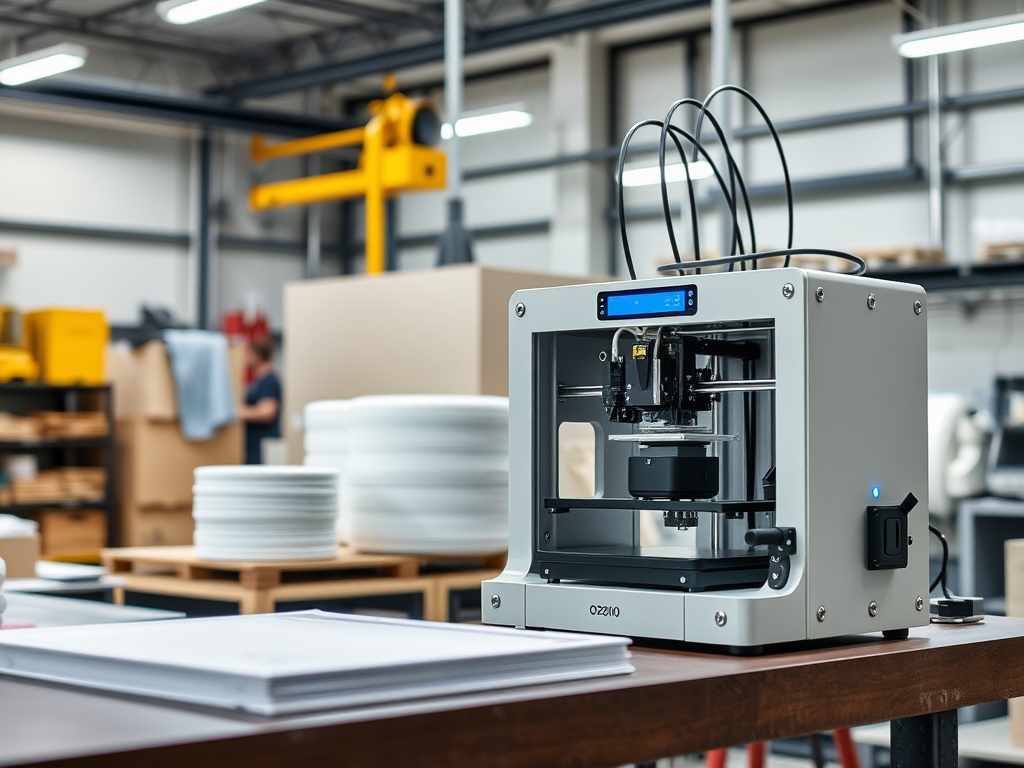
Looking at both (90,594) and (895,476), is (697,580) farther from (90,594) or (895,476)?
(90,594)

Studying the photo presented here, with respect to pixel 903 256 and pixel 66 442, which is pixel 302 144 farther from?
pixel 903 256

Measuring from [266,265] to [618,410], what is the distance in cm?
1340

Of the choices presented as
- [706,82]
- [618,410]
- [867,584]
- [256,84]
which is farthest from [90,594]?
[256,84]

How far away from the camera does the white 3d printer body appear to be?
5.13 ft

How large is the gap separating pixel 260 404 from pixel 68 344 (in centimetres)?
167

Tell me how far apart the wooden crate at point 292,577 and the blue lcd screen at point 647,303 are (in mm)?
2277

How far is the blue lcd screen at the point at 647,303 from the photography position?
1617 mm

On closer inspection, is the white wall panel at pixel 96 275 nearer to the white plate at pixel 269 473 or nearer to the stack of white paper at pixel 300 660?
the white plate at pixel 269 473

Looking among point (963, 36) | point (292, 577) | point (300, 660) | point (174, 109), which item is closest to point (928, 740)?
point (300, 660)

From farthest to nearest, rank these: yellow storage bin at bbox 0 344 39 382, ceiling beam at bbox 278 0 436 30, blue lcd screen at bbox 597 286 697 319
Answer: ceiling beam at bbox 278 0 436 30
yellow storage bin at bbox 0 344 39 382
blue lcd screen at bbox 597 286 697 319

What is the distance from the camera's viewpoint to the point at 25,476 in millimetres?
9562

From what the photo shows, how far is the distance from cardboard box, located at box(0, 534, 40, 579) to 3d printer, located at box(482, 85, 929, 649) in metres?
1.96

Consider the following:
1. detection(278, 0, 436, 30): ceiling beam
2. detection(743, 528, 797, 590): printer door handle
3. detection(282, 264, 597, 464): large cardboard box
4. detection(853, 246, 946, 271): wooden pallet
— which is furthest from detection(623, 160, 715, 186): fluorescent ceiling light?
detection(743, 528, 797, 590): printer door handle

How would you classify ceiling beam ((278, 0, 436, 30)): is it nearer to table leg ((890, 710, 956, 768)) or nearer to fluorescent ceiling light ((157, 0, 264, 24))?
fluorescent ceiling light ((157, 0, 264, 24))
